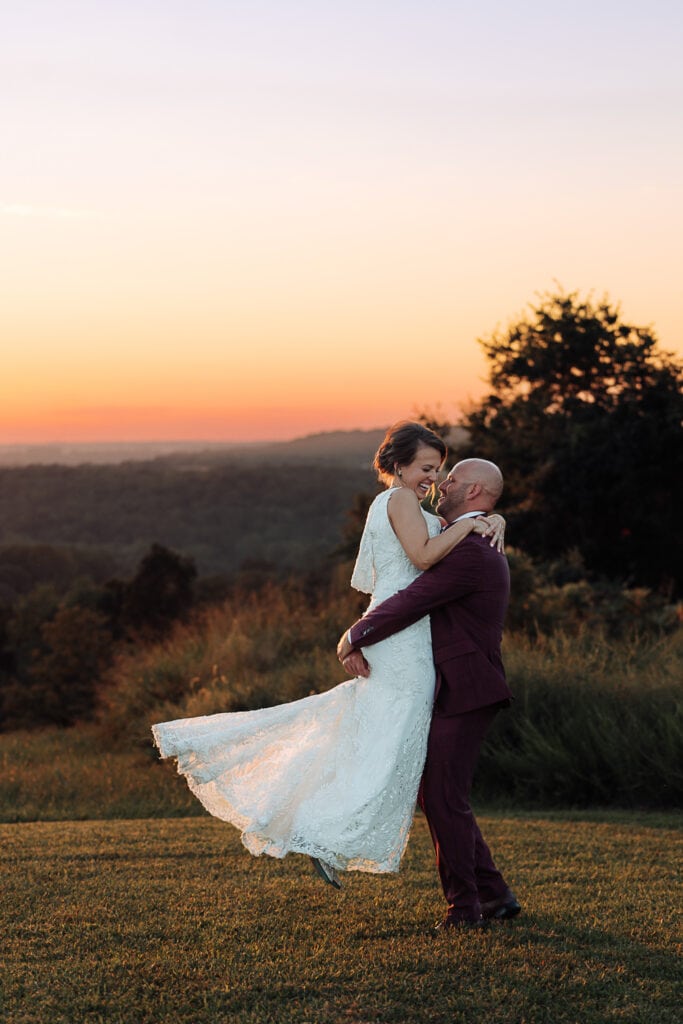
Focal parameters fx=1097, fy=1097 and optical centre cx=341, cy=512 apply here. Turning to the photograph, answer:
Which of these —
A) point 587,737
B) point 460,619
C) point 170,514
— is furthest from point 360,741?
point 170,514

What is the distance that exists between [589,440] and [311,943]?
2115 cm

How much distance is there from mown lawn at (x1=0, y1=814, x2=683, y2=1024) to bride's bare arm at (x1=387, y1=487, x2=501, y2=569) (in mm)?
1615

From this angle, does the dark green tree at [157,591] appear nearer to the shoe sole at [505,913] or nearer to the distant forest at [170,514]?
the distant forest at [170,514]

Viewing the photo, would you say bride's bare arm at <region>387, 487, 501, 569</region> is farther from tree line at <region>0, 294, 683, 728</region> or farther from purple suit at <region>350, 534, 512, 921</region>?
tree line at <region>0, 294, 683, 728</region>

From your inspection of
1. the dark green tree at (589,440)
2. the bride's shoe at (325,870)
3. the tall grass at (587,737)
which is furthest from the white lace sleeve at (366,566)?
the dark green tree at (589,440)

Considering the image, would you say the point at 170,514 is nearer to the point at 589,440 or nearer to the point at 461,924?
the point at 589,440

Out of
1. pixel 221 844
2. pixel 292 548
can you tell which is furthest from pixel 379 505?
pixel 292 548

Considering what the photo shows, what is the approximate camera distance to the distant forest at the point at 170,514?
40656 millimetres

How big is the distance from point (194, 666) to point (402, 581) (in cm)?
962

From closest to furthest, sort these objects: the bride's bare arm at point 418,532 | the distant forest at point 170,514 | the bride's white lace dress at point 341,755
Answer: the bride's white lace dress at point 341,755, the bride's bare arm at point 418,532, the distant forest at point 170,514

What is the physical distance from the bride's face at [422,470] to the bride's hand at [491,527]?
0.27 meters

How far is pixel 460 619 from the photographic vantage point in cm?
471

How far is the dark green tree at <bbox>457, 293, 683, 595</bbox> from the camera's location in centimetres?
2434

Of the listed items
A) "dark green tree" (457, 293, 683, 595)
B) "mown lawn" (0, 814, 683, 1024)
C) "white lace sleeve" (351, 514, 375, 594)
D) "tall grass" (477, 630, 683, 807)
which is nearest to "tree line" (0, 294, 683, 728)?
"dark green tree" (457, 293, 683, 595)
